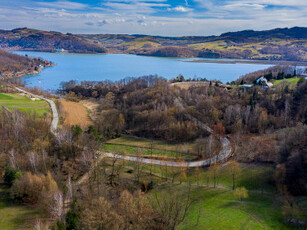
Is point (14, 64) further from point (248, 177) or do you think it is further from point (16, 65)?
point (248, 177)

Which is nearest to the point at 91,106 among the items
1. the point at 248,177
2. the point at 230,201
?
the point at 248,177

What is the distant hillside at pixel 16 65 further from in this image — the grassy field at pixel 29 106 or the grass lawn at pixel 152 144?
the grass lawn at pixel 152 144

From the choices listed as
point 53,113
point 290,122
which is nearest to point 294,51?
point 290,122

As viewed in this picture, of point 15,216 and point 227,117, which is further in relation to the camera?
point 227,117

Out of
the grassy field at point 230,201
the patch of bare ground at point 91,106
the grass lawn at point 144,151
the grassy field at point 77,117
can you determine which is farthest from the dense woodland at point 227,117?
the grass lawn at point 144,151

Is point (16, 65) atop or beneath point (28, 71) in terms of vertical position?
atop

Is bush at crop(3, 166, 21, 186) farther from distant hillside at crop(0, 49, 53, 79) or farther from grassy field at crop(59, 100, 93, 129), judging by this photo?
distant hillside at crop(0, 49, 53, 79)

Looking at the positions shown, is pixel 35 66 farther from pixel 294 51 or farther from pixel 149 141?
pixel 294 51
